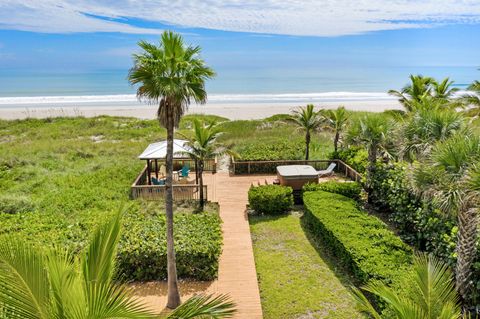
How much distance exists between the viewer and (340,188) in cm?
1453

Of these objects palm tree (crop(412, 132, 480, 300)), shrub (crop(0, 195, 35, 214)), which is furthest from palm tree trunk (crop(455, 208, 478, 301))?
shrub (crop(0, 195, 35, 214))

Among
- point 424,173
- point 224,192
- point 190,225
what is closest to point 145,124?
point 224,192

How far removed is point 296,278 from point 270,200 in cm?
452

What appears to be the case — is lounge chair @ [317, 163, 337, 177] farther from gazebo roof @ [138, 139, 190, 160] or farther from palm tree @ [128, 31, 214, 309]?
palm tree @ [128, 31, 214, 309]

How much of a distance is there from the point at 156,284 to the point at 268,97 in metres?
61.4

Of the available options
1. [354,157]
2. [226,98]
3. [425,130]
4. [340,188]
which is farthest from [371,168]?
[226,98]

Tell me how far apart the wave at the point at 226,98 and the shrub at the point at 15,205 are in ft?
163

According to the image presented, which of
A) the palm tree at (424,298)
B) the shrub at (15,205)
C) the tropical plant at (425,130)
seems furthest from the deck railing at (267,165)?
the palm tree at (424,298)

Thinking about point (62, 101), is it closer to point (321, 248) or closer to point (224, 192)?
point (224, 192)

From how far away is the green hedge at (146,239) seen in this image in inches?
380

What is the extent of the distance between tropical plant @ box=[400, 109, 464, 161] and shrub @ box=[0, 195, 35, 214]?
12936 millimetres

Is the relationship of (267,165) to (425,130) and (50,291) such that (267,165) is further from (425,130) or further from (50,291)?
(50,291)

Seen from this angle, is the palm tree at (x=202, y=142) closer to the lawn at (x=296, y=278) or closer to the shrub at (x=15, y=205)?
the lawn at (x=296, y=278)

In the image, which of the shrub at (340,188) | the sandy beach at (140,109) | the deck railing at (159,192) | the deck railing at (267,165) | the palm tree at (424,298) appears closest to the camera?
the palm tree at (424,298)
